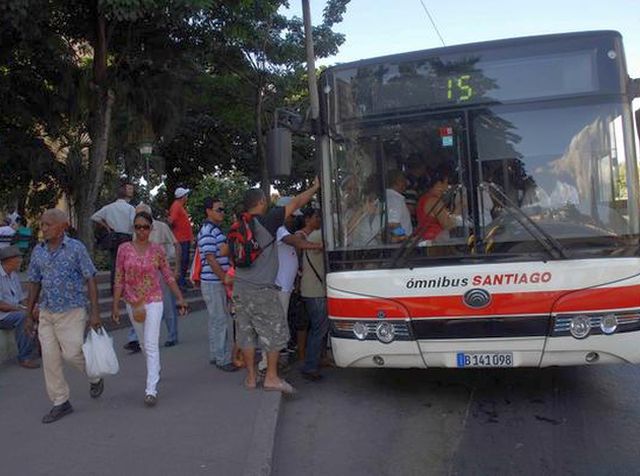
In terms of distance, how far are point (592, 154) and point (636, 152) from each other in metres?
0.33

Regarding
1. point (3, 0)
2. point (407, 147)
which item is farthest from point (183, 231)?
point (407, 147)

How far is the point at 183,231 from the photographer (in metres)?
11.0

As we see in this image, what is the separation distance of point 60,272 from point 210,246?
1.79 metres

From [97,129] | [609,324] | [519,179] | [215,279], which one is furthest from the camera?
[97,129]


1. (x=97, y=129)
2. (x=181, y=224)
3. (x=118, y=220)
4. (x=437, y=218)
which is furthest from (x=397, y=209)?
(x=97, y=129)

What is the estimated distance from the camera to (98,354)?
558 centimetres

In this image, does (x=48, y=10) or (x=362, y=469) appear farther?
(x=48, y=10)

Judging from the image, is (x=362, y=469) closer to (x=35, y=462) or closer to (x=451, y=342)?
(x=451, y=342)

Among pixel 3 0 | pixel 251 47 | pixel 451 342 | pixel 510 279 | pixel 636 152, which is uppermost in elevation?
pixel 251 47

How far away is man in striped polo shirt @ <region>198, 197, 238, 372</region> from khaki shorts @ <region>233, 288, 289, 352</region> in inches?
35.3

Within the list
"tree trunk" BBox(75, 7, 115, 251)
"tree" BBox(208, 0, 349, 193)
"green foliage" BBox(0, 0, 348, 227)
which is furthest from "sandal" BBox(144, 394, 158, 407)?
"tree" BBox(208, 0, 349, 193)

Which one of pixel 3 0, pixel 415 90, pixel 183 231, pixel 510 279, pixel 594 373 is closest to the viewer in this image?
pixel 510 279

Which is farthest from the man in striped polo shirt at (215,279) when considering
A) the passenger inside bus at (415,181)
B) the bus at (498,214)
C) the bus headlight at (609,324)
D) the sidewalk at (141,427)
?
the bus headlight at (609,324)

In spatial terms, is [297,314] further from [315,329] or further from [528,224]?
[528,224]
